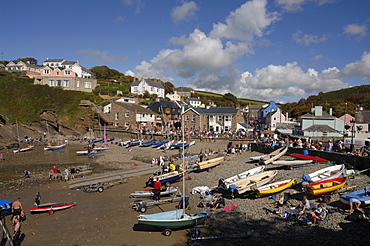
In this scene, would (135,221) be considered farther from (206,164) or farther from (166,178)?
(206,164)

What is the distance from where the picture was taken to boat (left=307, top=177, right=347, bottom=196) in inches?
547

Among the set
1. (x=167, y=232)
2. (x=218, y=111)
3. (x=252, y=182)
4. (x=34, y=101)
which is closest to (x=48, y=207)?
(x=167, y=232)

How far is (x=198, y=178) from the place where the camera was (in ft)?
71.4

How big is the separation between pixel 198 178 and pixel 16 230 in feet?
44.7

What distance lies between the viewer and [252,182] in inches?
653

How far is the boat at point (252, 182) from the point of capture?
15484 millimetres

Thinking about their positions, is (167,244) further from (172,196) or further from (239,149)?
(239,149)

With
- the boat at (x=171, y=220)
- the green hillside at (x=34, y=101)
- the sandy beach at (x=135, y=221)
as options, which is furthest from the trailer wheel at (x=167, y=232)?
the green hillside at (x=34, y=101)

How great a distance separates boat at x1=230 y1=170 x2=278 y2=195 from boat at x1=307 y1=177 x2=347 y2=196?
9.67 feet

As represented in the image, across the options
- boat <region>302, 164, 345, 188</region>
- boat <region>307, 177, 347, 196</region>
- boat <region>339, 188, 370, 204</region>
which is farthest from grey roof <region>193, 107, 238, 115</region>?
boat <region>339, 188, 370, 204</region>

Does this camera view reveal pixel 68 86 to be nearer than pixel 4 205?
No

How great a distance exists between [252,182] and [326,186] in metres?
4.30

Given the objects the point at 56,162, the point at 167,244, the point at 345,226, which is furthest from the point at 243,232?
the point at 56,162

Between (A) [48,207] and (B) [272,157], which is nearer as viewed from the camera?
(A) [48,207]
